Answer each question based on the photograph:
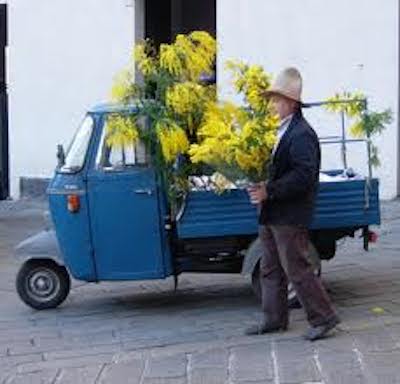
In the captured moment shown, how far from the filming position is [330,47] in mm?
14492

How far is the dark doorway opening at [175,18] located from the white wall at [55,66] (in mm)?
758

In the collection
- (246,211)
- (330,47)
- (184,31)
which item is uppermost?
(184,31)

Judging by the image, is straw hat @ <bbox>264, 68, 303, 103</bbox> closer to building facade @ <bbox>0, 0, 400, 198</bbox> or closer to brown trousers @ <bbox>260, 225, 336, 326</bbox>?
brown trousers @ <bbox>260, 225, 336, 326</bbox>

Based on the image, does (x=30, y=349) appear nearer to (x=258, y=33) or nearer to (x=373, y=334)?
(x=373, y=334)

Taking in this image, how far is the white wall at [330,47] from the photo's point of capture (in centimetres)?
1391

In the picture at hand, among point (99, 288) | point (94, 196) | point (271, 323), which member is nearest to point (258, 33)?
point (99, 288)

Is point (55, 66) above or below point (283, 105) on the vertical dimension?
above

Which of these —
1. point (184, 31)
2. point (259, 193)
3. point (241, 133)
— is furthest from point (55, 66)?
point (259, 193)

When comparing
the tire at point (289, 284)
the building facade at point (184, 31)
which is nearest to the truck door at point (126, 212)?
the tire at point (289, 284)

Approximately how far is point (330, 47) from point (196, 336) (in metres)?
7.82

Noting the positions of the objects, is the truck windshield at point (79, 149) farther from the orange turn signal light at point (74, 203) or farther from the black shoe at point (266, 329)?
the black shoe at point (266, 329)

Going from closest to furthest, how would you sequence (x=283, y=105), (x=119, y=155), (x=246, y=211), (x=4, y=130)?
(x=283, y=105) < (x=246, y=211) < (x=119, y=155) < (x=4, y=130)

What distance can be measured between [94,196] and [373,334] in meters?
2.53

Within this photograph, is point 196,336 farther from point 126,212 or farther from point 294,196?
point 294,196
